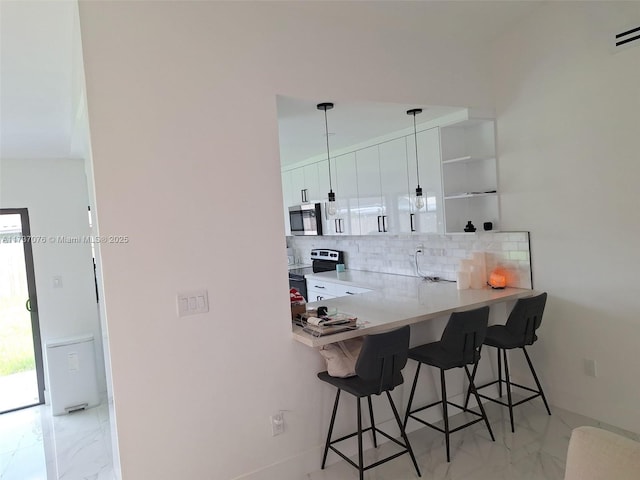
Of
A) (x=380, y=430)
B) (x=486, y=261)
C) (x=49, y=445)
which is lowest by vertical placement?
(x=49, y=445)

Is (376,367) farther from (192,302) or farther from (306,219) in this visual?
(306,219)

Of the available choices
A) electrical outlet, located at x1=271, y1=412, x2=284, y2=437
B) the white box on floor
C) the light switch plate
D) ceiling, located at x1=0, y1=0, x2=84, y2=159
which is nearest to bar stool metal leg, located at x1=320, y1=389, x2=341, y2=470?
electrical outlet, located at x1=271, y1=412, x2=284, y2=437

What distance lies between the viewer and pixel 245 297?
2379mm

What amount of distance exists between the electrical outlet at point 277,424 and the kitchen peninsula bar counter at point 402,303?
466 millimetres

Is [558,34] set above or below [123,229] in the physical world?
above

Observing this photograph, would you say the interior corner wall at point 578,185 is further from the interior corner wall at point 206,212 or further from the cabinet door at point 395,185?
the interior corner wall at point 206,212

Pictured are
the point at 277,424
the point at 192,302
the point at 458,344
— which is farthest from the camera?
the point at 458,344

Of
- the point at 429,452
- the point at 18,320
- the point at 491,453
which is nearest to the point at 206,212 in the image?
the point at 429,452

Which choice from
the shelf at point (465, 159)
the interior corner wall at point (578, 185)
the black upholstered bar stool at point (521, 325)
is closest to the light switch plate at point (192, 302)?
the black upholstered bar stool at point (521, 325)

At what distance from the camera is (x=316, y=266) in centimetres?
592

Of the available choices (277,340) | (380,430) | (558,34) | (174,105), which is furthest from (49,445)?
(558,34)

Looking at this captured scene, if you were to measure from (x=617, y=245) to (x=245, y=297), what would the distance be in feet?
7.83

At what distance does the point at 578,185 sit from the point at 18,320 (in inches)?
216

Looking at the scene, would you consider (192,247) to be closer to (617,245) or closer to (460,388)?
(460,388)
